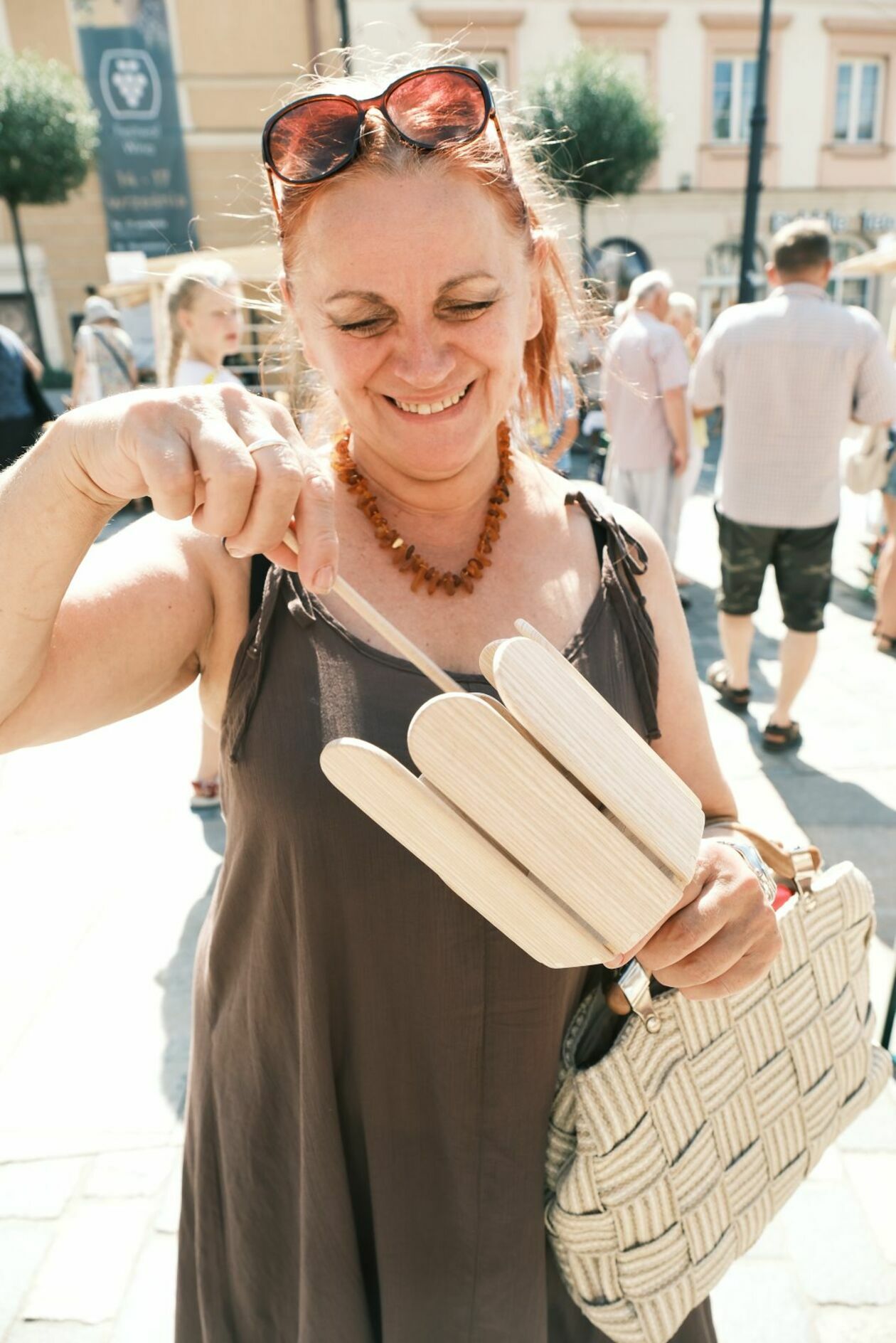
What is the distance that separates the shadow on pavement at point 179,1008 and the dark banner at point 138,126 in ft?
54.5

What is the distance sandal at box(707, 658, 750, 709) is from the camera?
4.48m

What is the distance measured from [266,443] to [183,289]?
325cm

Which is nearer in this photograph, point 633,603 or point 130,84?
point 633,603

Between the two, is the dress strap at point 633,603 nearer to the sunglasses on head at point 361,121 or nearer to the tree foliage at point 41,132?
the sunglasses on head at point 361,121

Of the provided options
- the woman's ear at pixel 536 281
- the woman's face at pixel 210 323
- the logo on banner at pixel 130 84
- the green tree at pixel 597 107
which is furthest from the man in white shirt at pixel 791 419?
the logo on banner at pixel 130 84

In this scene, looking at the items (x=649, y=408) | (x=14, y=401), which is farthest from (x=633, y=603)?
(x=14, y=401)

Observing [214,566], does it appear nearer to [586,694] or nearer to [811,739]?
[586,694]

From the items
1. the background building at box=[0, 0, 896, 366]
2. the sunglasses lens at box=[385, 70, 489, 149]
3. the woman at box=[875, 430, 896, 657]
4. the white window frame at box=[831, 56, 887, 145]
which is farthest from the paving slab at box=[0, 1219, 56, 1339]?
the white window frame at box=[831, 56, 887, 145]

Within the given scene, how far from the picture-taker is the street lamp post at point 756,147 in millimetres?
9180

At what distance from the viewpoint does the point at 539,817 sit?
0.78m

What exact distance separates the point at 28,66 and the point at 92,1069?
17487 millimetres

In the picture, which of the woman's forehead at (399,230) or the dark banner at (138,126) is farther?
the dark banner at (138,126)

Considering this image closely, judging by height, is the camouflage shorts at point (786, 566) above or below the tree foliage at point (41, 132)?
below

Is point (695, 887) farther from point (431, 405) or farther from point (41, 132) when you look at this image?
point (41, 132)
